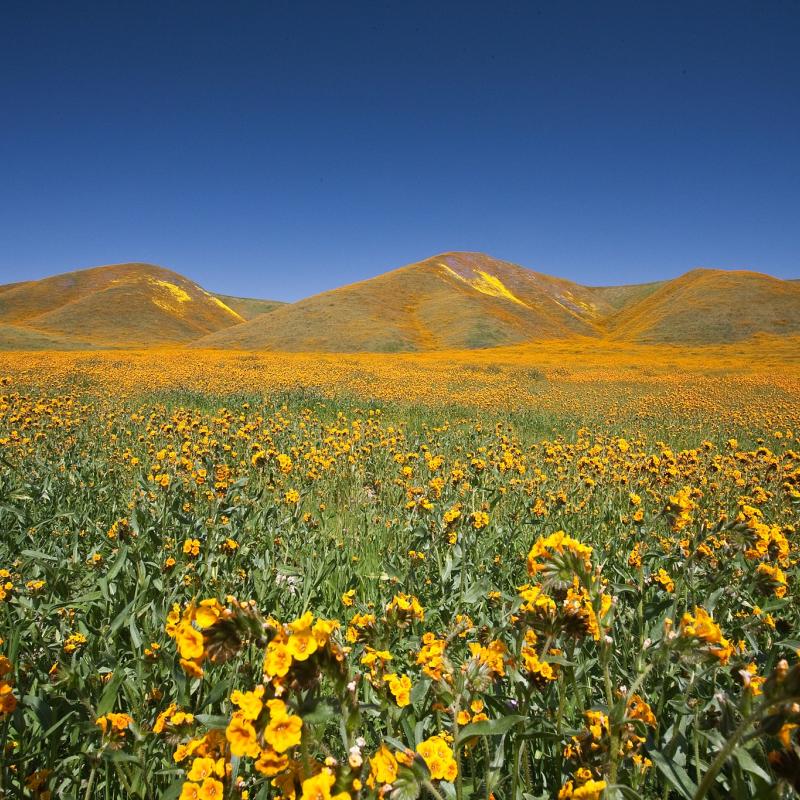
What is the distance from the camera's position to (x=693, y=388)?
65.4 ft

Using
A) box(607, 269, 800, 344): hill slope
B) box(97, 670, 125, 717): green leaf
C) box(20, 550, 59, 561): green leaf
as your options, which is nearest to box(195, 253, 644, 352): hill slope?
box(607, 269, 800, 344): hill slope

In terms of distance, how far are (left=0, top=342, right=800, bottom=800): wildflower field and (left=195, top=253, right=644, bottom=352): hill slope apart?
4989 cm

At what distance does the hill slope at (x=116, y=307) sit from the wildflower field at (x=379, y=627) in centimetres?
6373

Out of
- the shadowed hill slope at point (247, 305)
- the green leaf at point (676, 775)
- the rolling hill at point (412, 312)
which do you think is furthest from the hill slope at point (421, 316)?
the shadowed hill slope at point (247, 305)

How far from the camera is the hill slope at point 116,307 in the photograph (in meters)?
77.3

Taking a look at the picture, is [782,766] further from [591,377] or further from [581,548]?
[591,377]

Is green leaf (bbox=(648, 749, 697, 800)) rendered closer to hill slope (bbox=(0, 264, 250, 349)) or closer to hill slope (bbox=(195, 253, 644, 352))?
hill slope (bbox=(195, 253, 644, 352))

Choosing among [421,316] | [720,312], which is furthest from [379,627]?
[720,312]

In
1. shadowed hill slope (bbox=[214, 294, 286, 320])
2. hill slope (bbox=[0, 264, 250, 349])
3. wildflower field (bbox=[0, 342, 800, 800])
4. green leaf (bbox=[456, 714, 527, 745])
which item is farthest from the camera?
shadowed hill slope (bbox=[214, 294, 286, 320])

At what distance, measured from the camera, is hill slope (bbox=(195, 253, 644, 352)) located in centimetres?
5859

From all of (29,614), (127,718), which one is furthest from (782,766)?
(29,614)

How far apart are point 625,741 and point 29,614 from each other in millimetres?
2891

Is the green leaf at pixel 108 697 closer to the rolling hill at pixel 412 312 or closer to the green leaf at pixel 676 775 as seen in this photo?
the green leaf at pixel 676 775

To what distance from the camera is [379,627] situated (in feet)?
6.20
